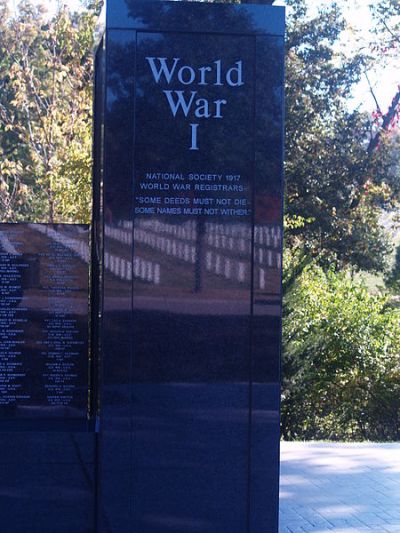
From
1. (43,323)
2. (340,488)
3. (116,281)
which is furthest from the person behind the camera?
(340,488)

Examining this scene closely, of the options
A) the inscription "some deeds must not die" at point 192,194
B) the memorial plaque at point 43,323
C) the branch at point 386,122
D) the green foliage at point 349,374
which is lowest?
the green foliage at point 349,374

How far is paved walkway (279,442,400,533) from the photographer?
6.29m

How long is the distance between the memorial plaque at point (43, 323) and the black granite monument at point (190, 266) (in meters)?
0.35

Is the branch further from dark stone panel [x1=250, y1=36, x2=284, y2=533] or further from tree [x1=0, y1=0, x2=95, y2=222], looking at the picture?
dark stone panel [x1=250, y1=36, x2=284, y2=533]

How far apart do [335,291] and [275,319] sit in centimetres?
1135

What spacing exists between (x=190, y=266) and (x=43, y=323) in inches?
37.7

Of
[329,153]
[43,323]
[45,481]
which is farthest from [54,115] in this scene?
[329,153]

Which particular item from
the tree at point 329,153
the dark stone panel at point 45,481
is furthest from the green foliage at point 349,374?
the dark stone panel at point 45,481

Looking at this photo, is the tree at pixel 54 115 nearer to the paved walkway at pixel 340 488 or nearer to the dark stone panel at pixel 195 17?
the paved walkway at pixel 340 488

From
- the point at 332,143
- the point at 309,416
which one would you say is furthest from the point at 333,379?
the point at 332,143

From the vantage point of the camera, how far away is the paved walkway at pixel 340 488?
6289mm

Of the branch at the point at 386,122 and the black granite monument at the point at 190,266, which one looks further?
the branch at the point at 386,122

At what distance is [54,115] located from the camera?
12102mm

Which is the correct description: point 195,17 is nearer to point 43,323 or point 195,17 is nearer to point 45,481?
point 43,323
